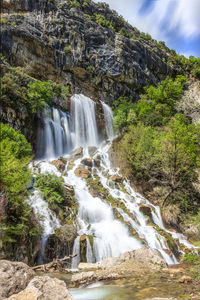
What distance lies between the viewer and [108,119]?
3475 centimetres

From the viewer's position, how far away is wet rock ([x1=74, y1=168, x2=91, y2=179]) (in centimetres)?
1873

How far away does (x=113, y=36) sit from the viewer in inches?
1606

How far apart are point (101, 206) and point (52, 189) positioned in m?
4.08

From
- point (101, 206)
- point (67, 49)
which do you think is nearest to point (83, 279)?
point (101, 206)

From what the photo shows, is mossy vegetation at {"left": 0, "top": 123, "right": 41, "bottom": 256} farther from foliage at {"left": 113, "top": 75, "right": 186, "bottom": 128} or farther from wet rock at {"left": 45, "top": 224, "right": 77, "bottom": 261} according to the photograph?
foliage at {"left": 113, "top": 75, "right": 186, "bottom": 128}

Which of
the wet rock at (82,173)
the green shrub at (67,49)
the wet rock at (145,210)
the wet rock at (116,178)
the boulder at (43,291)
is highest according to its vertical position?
the green shrub at (67,49)

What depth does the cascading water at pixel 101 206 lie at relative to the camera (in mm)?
11828

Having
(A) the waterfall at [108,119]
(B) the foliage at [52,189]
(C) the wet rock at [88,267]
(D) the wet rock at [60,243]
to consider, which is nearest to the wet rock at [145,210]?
(B) the foliage at [52,189]

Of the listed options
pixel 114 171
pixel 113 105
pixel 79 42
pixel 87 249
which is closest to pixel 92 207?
pixel 87 249

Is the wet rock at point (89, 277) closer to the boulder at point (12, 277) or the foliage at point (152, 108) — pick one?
the boulder at point (12, 277)

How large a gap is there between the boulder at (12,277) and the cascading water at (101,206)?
5.89m

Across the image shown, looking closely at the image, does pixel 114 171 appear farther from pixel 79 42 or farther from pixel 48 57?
pixel 79 42

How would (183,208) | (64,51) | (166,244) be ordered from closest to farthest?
(166,244), (183,208), (64,51)

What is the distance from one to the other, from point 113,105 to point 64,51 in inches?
499
